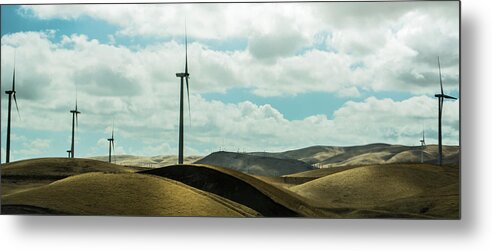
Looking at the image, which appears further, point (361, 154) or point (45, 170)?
point (45, 170)

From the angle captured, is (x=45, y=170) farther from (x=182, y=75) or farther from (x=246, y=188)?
(x=246, y=188)

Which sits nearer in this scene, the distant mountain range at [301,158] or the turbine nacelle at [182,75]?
the distant mountain range at [301,158]

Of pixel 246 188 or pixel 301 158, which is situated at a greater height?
pixel 301 158

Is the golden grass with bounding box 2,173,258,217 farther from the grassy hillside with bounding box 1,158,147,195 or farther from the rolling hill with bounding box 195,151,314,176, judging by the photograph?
the rolling hill with bounding box 195,151,314,176

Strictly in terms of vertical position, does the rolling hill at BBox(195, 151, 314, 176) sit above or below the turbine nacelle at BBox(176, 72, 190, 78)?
below

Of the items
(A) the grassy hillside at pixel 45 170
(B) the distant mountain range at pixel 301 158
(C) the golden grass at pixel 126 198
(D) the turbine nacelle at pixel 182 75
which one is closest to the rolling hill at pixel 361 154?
(B) the distant mountain range at pixel 301 158

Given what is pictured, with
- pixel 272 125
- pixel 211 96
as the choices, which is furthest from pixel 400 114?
pixel 211 96

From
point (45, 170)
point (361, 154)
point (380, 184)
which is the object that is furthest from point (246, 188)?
point (45, 170)

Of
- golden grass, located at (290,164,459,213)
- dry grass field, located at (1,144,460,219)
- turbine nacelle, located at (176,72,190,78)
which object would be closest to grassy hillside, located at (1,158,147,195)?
dry grass field, located at (1,144,460,219)

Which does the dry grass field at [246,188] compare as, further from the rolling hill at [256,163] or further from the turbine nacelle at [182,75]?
the turbine nacelle at [182,75]

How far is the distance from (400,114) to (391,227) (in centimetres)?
92

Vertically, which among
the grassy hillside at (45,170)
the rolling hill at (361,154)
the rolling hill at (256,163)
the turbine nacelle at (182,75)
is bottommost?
the grassy hillside at (45,170)

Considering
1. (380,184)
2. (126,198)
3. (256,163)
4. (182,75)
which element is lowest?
(126,198)

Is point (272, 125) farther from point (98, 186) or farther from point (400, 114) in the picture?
point (98, 186)
